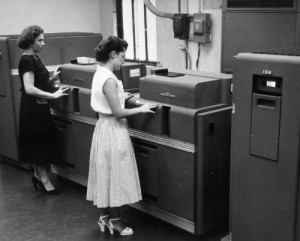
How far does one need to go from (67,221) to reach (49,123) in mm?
867

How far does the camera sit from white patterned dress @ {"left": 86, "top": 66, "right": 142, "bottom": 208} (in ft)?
9.50

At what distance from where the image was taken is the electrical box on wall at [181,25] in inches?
158

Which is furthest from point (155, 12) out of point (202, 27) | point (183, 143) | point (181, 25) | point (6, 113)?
point (183, 143)

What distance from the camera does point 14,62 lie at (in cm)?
417

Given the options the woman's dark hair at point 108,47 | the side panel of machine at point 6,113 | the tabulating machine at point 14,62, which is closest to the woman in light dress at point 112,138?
the woman's dark hair at point 108,47

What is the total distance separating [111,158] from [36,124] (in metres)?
1.01

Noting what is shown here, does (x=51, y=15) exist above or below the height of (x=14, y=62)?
above

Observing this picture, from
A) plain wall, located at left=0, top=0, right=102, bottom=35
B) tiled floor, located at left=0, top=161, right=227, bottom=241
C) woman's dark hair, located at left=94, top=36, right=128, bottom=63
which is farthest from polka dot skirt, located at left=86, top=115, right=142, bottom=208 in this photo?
plain wall, located at left=0, top=0, right=102, bottom=35

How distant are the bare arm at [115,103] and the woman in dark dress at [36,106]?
2.86 feet

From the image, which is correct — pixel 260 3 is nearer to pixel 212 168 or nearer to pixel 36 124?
pixel 212 168

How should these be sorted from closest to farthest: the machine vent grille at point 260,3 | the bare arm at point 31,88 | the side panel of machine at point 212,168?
the side panel of machine at point 212,168 < the machine vent grille at point 260,3 < the bare arm at point 31,88

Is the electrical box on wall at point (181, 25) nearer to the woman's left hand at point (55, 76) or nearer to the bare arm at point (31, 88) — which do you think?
the woman's left hand at point (55, 76)

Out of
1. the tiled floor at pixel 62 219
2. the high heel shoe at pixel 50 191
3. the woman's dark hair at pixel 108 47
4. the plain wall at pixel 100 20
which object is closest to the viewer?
Answer: the woman's dark hair at pixel 108 47

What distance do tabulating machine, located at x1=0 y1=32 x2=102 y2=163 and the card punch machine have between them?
1517mm
